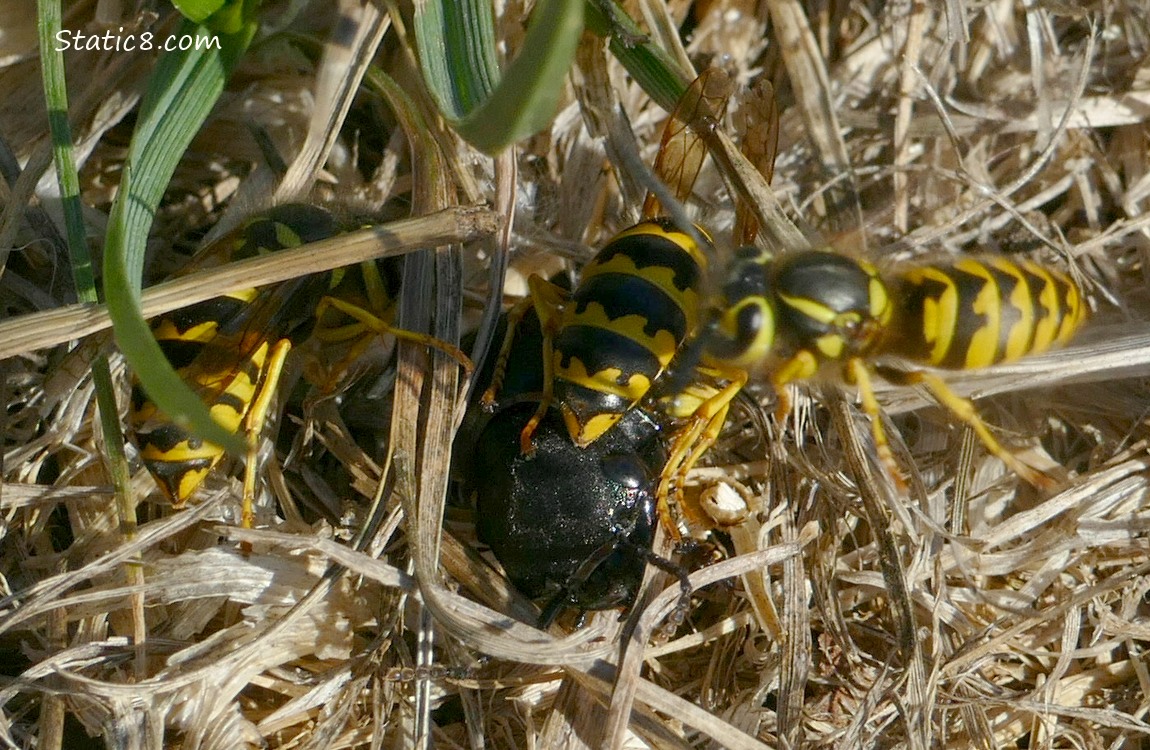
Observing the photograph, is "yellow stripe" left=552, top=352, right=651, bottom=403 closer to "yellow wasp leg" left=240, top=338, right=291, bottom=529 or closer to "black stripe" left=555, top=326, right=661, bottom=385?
"black stripe" left=555, top=326, right=661, bottom=385

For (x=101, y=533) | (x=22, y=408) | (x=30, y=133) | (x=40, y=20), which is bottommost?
(x=101, y=533)

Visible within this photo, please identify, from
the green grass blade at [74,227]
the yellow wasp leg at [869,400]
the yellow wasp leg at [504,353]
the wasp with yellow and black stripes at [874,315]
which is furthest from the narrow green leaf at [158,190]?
the yellow wasp leg at [869,400]

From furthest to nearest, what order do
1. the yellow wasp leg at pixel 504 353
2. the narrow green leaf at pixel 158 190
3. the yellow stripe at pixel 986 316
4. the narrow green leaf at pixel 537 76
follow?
the yellow wasp leg at pixel 504 353 → the yellow stripe at pixel 986 316 → the narrow green leaf at pixel 158 190 → the narrow green leaf at pixel 537 76

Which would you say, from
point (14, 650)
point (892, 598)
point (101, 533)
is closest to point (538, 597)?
point (892, 598)

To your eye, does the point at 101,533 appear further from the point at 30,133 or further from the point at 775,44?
the point at 775,44

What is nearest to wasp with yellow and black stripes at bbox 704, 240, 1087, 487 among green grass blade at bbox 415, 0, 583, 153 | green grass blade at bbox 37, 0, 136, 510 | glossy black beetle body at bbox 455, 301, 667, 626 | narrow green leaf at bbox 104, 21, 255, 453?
glossy black beetle body at bbox 455, 301, 667, 626

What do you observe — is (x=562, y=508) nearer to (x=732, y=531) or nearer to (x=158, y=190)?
(x=732, y=531)

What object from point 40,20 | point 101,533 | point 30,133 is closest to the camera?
point 40,20

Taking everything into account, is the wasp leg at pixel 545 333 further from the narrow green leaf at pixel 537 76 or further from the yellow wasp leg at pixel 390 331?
the narrow green leaf at pixel 537 76
